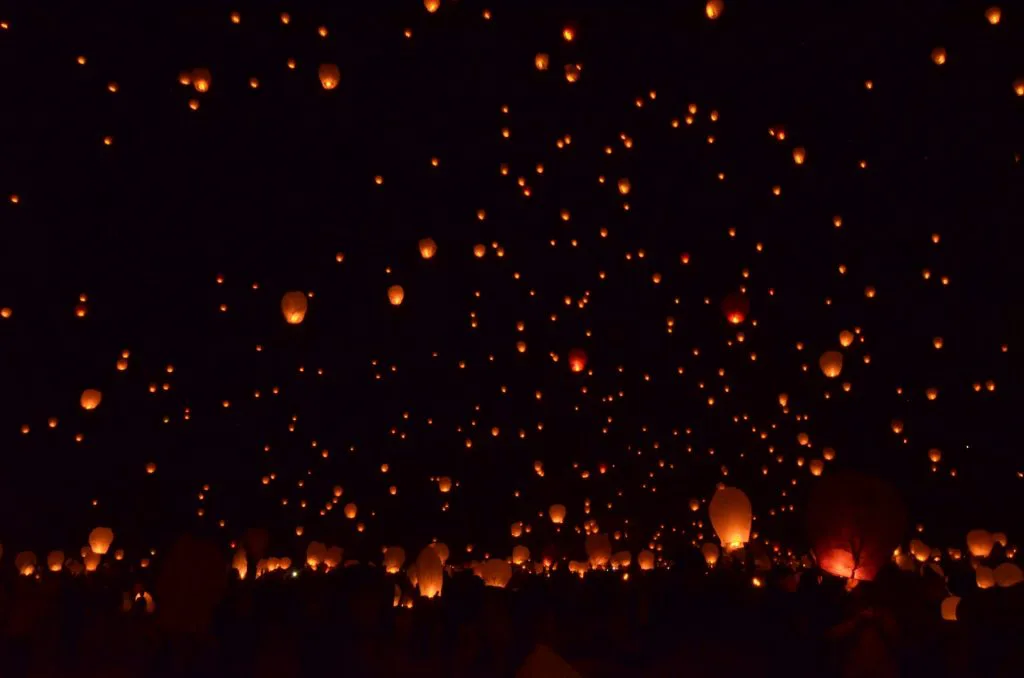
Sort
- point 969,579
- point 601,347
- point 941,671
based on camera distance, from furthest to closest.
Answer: point 601,347 → point 969,579 → point 941,671

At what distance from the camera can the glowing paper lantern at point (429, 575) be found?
593 centimetres

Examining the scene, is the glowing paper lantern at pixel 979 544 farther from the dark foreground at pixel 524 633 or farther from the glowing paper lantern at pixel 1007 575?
the dark foreground at pixel 524 633

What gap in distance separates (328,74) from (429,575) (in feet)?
9.58

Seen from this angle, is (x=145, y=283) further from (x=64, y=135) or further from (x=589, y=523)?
(x=589, y=523)

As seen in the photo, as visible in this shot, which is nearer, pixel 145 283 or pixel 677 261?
pixel 145 283

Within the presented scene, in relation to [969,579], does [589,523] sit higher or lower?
higher

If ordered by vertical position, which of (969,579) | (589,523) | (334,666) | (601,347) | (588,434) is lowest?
(334,666)

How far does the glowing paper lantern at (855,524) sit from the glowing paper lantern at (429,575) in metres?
2.50

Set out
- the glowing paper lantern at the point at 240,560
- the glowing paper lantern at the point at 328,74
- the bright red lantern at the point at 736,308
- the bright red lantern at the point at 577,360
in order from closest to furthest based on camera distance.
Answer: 1. the glowing paper lantern at the point at 328,74
2. the bright red lantern at the point at 736,308
3. the bright red lantern at the point at 577,360
4. the glowing paper lantern at the point at 240,560

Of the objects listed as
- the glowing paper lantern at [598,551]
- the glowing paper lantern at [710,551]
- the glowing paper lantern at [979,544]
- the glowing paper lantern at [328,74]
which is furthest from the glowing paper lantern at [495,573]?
the glowing paper lantern at [979,544]

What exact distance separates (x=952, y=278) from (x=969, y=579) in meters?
5.19

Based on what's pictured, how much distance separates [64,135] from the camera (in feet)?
24.7

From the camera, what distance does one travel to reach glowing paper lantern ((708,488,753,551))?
22.0ft

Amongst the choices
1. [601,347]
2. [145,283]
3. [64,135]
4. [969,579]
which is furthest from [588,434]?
[969,579]
